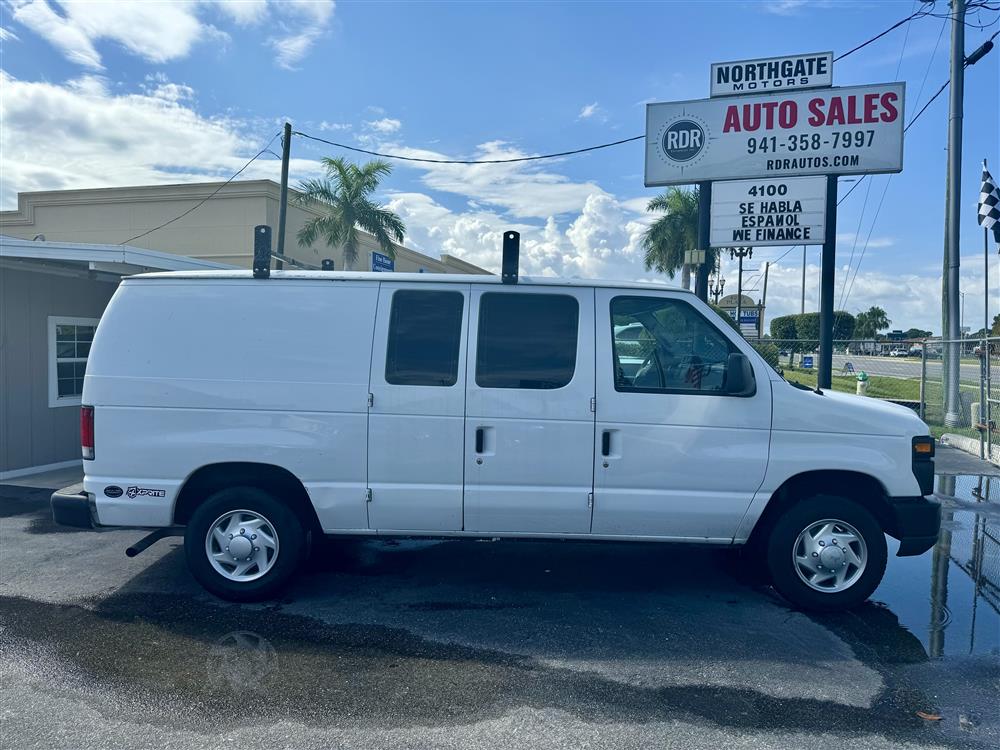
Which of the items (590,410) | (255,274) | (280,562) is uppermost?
(255,274)

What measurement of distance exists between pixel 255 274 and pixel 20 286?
6.11 metres

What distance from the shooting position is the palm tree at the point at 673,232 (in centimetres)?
3456

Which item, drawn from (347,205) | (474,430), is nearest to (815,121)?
(474,430)

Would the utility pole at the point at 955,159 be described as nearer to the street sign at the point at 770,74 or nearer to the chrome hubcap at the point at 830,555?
the street sign at the point at 770,74

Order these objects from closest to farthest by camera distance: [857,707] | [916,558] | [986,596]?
[857,707] < [986,596] < [916,558]

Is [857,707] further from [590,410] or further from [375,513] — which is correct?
[375,513]

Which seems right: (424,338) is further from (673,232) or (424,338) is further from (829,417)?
(673,232)

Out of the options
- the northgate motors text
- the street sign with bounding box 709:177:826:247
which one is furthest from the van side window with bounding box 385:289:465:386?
the northgate motors text

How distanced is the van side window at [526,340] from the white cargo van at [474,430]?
1 cm

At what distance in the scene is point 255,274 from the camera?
196 inches

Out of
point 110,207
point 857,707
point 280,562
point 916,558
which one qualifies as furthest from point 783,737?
point 110,207

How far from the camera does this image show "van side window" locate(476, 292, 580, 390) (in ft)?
15.7

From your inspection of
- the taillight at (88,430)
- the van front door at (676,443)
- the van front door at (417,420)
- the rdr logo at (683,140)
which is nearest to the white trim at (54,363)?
the taillight at (88,430)

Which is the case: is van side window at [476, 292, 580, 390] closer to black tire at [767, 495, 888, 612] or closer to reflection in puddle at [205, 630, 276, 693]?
black tire at [767, 495, 888, 612]
